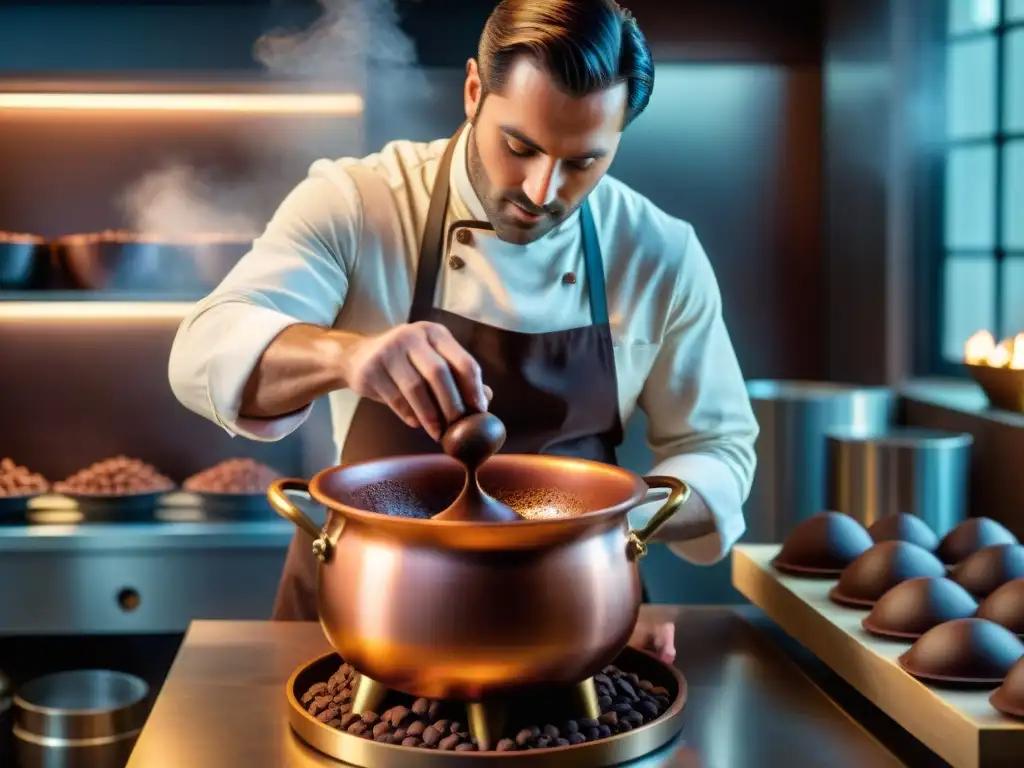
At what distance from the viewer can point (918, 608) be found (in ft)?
4.09

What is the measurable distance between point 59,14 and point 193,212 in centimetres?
63

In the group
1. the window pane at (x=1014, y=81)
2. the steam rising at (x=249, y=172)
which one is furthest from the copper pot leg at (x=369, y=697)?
the window pane at (x=1014, y=81)

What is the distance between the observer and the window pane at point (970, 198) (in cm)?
318

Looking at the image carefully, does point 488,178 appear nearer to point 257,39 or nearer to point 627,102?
point 627,102

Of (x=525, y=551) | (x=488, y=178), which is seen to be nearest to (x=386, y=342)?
(x=525, y=551)

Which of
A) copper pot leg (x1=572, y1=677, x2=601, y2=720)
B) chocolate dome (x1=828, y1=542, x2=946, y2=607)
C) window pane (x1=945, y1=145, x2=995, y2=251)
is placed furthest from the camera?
window pane (x1=945, y1=145, x2=995, y2=251)

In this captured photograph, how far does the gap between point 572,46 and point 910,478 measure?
142cm

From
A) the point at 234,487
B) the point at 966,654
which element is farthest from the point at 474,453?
the point at 234,487

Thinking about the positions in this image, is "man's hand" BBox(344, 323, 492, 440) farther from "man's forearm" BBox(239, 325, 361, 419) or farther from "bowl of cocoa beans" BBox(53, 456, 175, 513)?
"bowl of cocoa beans" BBox(53, 456, 175, 513)

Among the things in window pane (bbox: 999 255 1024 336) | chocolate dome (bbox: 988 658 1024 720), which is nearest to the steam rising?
window pane (bbox: 999 255 1024 336)

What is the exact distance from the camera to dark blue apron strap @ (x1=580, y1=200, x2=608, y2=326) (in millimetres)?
1836

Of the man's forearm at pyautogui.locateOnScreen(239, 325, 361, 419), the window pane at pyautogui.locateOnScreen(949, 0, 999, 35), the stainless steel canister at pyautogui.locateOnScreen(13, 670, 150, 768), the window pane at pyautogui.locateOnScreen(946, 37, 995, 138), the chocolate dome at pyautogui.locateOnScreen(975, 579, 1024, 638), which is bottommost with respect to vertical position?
the stainless steel canister at pyautogui.locateOnScreen(13, 670, 150, 768)

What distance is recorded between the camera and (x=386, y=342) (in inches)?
43.5

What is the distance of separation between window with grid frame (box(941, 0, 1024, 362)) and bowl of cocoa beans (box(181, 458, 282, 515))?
1763 mm
